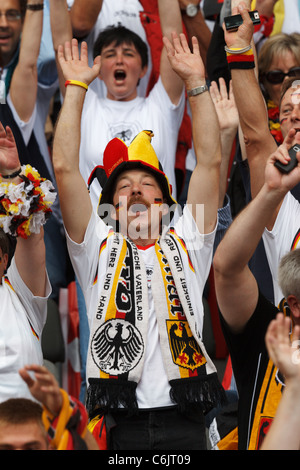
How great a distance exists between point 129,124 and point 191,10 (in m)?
1.02

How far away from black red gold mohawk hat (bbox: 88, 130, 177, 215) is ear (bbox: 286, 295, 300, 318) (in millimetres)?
1113

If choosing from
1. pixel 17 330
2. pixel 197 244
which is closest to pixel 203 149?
pixel 197 244

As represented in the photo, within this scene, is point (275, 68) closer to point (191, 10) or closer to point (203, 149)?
point (191, 10)

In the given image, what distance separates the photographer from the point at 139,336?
373 centimetres

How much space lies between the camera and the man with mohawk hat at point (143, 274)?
12.0 ft

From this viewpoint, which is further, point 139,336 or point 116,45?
point 116,45

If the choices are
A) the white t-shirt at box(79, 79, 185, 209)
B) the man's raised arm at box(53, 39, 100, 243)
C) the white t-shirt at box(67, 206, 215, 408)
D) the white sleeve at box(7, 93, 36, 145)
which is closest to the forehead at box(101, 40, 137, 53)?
the white t-shirt at box(79, 79, 185, 209)

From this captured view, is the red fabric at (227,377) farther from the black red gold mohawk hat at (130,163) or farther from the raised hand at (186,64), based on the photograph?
the raised hand at (186,64)

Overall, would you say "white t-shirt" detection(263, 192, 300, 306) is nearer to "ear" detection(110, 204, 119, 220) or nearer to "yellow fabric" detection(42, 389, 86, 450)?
"ear" detection(110, 204, 119, 220)

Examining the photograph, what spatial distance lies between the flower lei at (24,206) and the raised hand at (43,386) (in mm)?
1291

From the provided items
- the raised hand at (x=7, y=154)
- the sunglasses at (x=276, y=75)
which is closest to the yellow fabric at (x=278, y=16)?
the sunglasses at (x=276, y=75)

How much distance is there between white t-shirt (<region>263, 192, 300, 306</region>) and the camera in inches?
169

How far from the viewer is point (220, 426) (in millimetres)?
3994

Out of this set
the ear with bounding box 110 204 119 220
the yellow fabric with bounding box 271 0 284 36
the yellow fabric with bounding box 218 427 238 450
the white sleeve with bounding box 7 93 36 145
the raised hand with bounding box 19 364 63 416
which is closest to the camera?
the raised hand with bounding box 19 364 63 416
